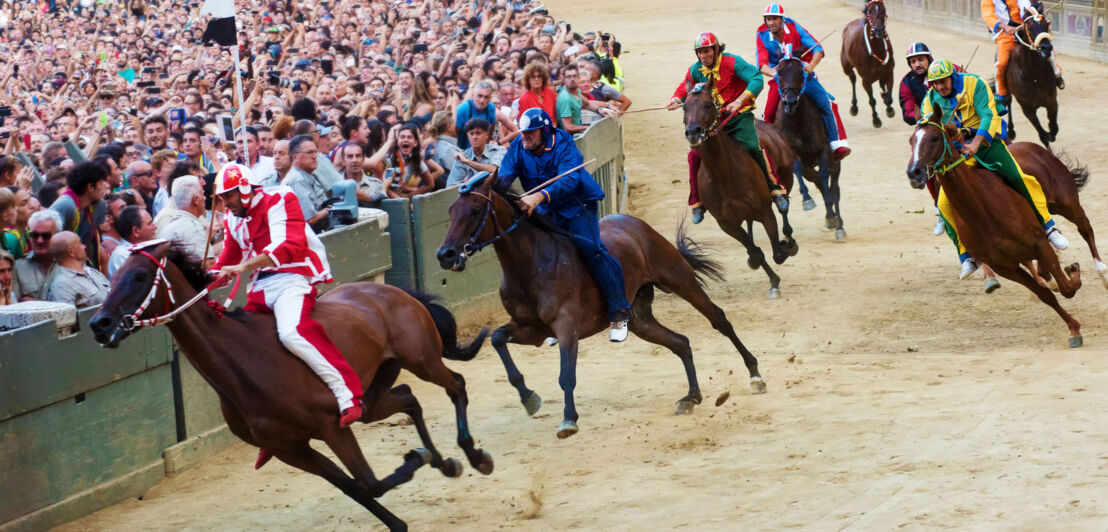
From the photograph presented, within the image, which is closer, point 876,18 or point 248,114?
point 248,114

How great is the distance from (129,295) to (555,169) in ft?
12.0

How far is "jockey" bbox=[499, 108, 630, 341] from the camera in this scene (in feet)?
30.5

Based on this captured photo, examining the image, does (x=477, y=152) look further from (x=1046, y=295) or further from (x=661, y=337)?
(x=1046, y=295)

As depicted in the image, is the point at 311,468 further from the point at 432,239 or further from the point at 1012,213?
the point at 1012,213

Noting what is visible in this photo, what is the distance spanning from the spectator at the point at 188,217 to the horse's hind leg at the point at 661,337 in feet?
10.6

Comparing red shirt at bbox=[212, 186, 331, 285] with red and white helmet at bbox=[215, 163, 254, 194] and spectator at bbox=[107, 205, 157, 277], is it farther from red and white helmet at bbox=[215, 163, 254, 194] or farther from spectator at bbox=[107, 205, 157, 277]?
A: spectator at bbox=[107, 205, 157, 277]

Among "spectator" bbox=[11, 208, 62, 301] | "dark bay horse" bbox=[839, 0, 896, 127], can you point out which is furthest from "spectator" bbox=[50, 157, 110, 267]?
"dark bay horse" bbox=[839, 0, 896, 127]

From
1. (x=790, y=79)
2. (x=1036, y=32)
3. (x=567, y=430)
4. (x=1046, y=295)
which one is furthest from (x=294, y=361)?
(x=1036, y=32)

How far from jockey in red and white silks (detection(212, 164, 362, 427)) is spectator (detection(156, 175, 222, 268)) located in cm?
160

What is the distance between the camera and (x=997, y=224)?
10.9 metres

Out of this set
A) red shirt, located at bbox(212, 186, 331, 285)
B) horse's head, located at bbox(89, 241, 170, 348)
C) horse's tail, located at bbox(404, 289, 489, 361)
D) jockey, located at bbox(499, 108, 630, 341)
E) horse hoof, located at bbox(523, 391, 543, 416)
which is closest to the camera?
horse's head, located at bbox(89, 241, 170, 348)

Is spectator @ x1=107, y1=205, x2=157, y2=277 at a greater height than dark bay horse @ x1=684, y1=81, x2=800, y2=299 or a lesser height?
greater

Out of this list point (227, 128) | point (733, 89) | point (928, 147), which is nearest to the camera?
point (928, 147)

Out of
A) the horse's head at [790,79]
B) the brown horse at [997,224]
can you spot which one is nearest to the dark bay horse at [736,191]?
the horse's head at [790,79]
